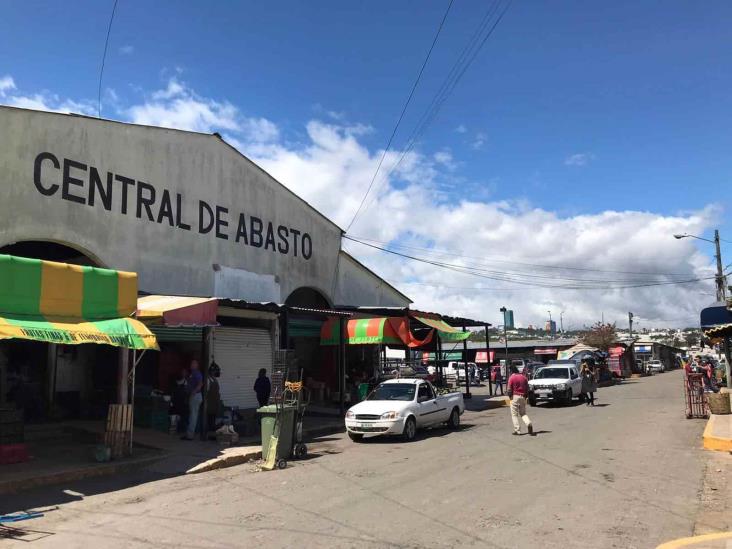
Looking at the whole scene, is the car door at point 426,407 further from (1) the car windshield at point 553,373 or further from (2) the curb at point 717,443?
(1) the car windshield at point 553,373

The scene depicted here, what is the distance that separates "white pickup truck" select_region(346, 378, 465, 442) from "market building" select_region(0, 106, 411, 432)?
2520 millimetres

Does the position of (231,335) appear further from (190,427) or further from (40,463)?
(40,463)

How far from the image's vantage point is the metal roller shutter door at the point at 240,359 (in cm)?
1953

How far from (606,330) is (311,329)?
63.4 meters

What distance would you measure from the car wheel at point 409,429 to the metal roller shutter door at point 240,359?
7.24 m

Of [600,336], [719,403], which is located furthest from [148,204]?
[600,336]

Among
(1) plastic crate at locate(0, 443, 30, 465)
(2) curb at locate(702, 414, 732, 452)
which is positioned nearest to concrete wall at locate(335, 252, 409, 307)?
(1) plastic crate at locate(0, 443, 30, 465)

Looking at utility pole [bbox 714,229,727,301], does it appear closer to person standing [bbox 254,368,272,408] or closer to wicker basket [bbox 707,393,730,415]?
wicker basket [bbox 707,393,730,415]

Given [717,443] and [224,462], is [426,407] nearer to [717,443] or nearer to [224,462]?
[224,462]

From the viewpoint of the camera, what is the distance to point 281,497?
8859 millimetres

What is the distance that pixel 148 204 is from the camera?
17.9 metres

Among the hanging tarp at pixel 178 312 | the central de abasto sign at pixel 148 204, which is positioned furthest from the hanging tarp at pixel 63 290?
the central de abasto sign at pixel 148 204

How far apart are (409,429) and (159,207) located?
10.1 meters

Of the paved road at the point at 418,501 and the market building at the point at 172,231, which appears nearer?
the paved road at the point at 418,501
